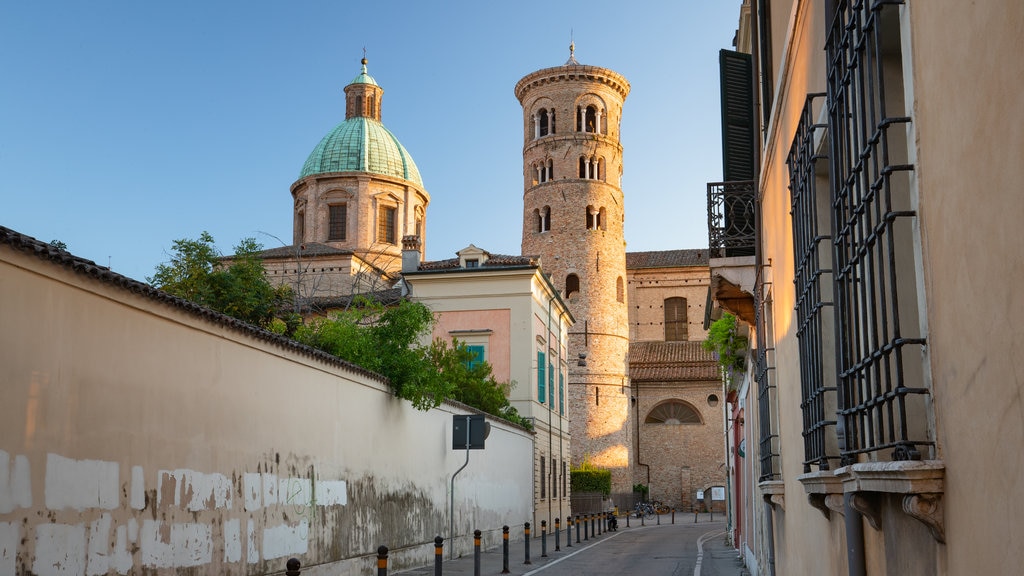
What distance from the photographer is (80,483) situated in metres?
8.50

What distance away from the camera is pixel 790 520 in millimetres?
8539

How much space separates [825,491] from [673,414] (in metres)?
61.1

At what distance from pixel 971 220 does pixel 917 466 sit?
0.88 m

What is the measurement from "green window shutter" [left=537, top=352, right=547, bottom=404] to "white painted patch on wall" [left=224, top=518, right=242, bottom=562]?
23765 millimetres

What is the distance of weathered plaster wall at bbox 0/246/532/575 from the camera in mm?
7926

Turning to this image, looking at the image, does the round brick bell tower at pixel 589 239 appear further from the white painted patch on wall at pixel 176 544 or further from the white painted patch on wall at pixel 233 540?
the white painted patch on wall at pixel 176 544

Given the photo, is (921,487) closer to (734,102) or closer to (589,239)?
(734,102)

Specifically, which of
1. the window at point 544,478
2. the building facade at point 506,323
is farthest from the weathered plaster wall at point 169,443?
the window at point 544,478

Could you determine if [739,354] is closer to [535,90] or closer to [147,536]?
[147,536]

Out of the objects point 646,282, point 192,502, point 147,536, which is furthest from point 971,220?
point 646,282

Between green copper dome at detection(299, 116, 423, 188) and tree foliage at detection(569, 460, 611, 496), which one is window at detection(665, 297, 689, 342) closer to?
tree foliage at detection(569, 460, 611, 496)

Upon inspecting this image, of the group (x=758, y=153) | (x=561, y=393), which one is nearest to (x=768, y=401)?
(x=758, y=153)

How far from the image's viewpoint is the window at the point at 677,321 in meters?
72.3

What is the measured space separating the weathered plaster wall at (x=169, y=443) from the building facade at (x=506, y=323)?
16.8 metres
